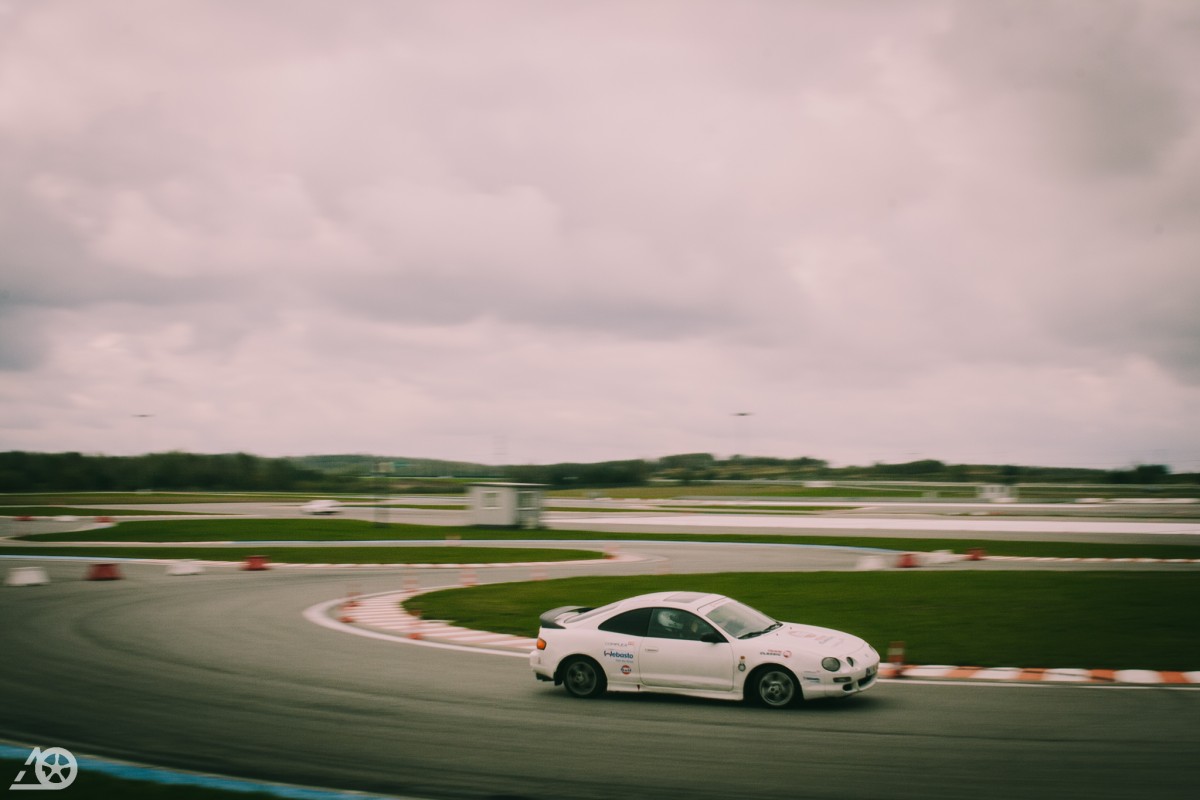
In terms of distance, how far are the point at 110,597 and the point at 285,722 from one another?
18.0 meters

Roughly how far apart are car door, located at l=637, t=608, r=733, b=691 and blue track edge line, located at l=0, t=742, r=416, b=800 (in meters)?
5.23

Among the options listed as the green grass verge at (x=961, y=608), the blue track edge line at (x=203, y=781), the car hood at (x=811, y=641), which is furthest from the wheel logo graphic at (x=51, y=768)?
the green grass verge at (x=961, y=608)

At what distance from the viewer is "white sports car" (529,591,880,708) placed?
1273cm

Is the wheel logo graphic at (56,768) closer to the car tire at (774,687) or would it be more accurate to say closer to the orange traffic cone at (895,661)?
the car tire at (774,687)

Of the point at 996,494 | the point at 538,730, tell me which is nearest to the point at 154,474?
the point at 996,494

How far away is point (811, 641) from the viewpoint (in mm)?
13102

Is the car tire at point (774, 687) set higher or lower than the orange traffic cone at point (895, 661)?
higher

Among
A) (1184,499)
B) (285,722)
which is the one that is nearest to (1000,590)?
(285,722)

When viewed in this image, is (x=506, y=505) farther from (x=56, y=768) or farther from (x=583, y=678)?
(x=56, y=768)

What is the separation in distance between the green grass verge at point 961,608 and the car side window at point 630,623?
589cm

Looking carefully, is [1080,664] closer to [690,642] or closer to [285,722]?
[690,642]

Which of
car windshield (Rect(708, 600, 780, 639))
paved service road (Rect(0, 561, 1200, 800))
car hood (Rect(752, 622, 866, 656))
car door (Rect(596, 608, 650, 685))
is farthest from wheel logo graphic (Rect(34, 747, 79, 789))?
car hood (Rect(752, 622, 866, 656))

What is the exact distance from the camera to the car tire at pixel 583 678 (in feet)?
45.5

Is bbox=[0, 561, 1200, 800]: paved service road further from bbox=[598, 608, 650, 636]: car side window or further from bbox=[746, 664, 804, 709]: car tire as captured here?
bbox=[598, 608, 650, 636]: car side window
